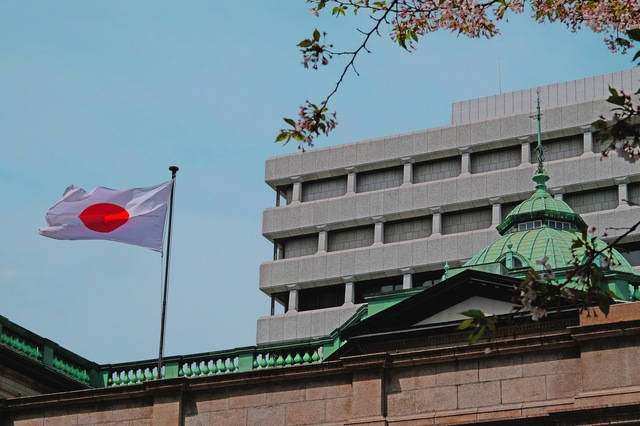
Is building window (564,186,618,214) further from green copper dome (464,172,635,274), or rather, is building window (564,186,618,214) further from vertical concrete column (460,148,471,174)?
green copper dome (464,172,635,274)

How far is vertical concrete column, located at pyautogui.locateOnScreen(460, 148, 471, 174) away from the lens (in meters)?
102

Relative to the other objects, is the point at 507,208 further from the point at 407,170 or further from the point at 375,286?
the point at 375,286

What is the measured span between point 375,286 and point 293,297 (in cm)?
610

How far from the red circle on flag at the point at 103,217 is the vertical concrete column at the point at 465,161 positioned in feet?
213

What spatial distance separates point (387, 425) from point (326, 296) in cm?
7731

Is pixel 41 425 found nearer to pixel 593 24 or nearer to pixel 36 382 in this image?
pixel 36 382

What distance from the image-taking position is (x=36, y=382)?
37531 millimetres

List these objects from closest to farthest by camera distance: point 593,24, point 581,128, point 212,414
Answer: point 593,24
point 212,414
point 581,128

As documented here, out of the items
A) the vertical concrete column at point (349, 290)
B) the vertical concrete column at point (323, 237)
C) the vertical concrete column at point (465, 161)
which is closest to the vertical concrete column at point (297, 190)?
the vertical concrete column at point (323, 237)

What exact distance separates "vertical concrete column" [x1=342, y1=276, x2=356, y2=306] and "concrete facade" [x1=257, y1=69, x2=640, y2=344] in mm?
146

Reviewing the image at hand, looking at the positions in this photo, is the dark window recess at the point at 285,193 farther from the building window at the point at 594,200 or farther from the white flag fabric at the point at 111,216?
the white flag fabric at the point at 111,216

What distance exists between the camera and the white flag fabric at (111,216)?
126 ft

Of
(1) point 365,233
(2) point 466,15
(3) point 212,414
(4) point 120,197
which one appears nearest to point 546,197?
(4) point 120,197

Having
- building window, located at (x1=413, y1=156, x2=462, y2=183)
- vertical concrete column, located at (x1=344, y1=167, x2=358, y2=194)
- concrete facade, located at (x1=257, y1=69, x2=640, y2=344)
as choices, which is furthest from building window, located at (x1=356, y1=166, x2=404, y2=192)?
building window, located at (x1=413, y1=156, x2=462, y2=183)
